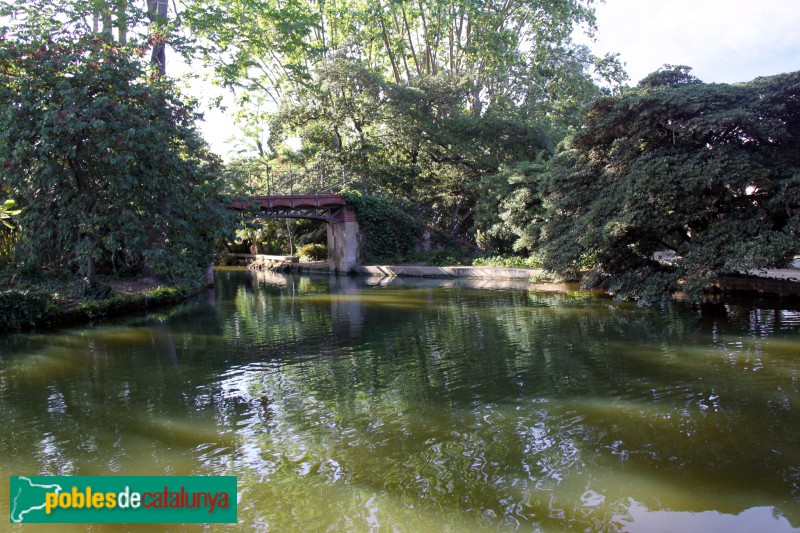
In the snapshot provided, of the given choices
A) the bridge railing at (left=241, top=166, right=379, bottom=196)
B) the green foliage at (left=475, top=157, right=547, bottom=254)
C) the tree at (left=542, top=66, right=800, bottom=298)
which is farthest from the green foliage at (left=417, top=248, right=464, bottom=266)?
the tree at (left=542, top=66, right=800, bottom=298)

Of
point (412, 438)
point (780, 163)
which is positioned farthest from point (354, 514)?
point (780, 163)

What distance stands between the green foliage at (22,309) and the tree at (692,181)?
1230cm

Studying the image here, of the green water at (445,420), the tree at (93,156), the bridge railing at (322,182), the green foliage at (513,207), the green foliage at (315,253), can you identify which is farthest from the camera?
the green foliage at (315,253)

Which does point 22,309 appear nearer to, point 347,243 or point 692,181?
point 692,181

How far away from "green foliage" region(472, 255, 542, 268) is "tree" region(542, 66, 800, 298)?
786 centimetres

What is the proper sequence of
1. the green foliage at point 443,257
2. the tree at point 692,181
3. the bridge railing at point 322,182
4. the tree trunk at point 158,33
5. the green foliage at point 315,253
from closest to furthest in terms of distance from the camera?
the tree at point 692,181 → the tree trunk at point 158,33 → the green foliage at point 443,257 → the bridge railing at point 322,182 → the green foliage at point 315,253

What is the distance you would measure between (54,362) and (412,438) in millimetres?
6999

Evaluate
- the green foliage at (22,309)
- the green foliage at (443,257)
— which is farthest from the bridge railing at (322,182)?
the green foliage at (22,309)

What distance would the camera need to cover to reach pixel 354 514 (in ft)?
14.5

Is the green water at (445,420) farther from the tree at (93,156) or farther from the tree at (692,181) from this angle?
the tree at (93,156)

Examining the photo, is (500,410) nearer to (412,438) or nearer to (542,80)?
(412,438)

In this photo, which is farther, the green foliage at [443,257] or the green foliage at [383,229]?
the green foliage at [383,229]

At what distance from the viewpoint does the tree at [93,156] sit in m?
13.2

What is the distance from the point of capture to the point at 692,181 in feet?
40.7
